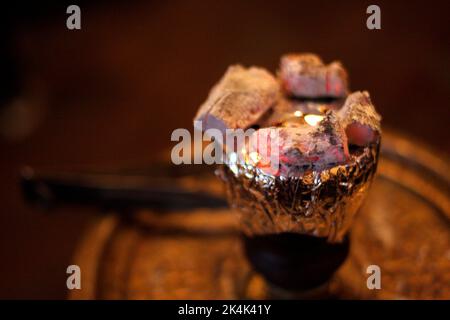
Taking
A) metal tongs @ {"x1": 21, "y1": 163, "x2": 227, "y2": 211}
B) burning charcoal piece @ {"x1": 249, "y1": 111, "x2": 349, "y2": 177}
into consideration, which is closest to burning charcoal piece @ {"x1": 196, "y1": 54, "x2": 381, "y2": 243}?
burning charcoal piece @ {"x1": 249, "y1": 111, "x2": 349, "y2": 177}

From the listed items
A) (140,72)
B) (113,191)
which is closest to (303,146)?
(113,191)

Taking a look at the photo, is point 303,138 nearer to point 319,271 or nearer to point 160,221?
point 319,271

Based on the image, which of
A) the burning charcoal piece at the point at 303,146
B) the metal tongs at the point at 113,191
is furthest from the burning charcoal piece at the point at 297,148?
the metal tongs at the point at 113,191

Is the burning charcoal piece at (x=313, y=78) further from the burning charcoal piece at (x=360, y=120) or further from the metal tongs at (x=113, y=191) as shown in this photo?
the metal tongs at (x=113, y=191)
